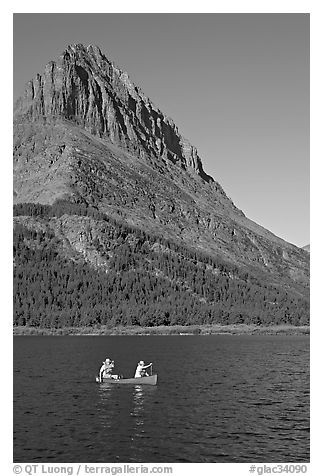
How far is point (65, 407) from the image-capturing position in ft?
268

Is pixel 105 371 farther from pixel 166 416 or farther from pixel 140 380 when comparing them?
pixel 166 416

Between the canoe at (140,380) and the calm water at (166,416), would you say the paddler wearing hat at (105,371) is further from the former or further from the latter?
the calm water at (166,416)

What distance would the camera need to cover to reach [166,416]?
76.5 metres

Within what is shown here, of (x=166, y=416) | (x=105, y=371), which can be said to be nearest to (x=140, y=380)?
(x=105, y=371)

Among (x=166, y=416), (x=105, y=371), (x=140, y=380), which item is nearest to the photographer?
(x=166, y=416)

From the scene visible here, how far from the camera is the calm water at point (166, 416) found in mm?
57312

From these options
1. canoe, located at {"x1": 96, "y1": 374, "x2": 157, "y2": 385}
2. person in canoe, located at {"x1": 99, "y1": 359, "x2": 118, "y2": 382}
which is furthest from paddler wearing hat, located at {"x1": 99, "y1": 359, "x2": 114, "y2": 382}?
canoe, located at {"x1": 96, "y1": 374, "x2": 157, "y2": 385}

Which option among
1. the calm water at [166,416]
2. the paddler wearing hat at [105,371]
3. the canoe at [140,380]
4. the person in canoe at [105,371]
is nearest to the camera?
the calm water at [166,416]

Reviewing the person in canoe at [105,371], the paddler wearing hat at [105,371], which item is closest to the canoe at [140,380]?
the person in canoe at [105,371]

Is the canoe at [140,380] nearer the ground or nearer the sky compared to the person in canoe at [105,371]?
nearer the ground

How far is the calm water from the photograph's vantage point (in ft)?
188

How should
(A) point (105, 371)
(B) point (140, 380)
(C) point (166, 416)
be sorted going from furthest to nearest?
(A) point (105, 371)
(B) point (140, 380)
(C) point (166, 416)
